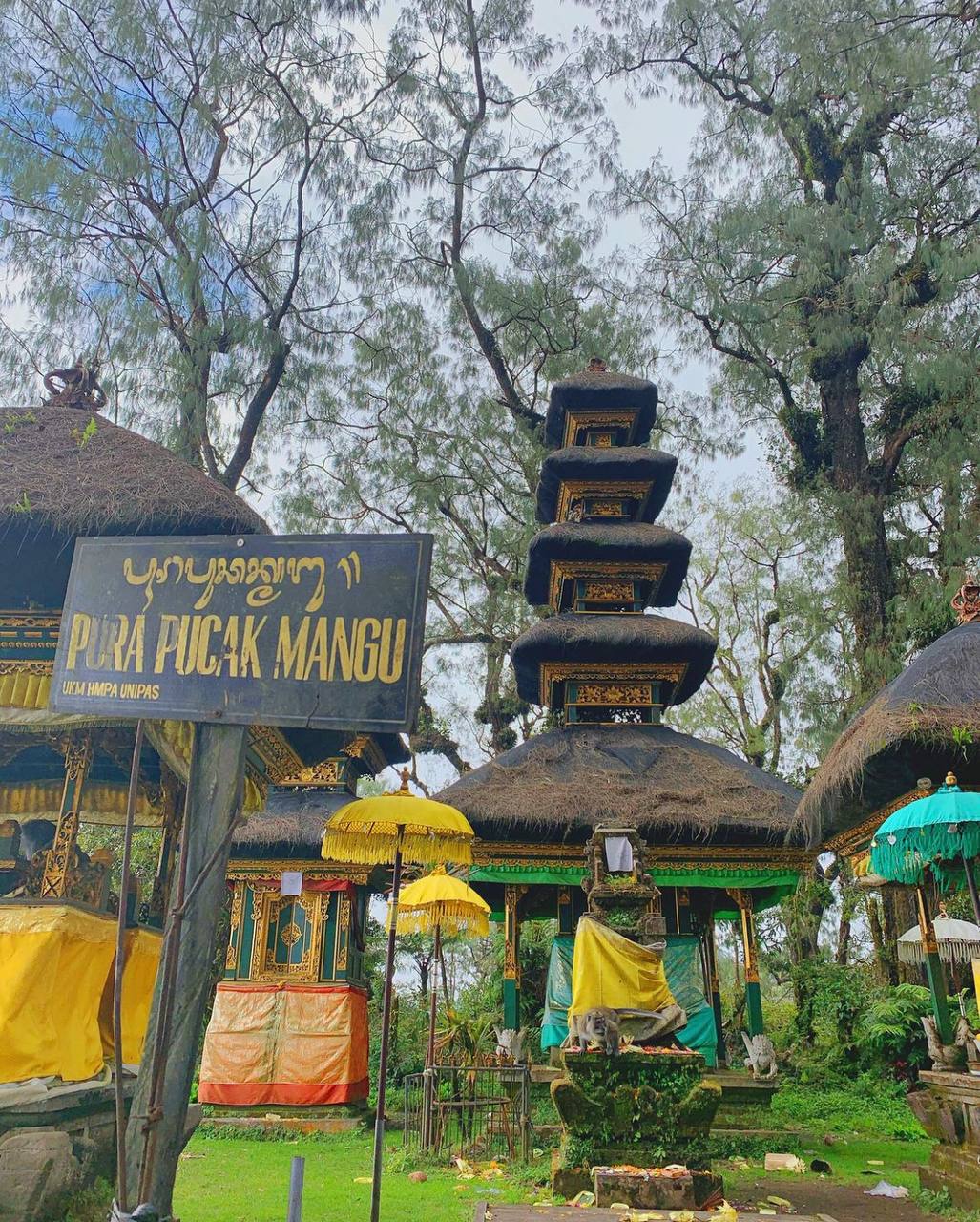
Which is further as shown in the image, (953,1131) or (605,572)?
(605,572)

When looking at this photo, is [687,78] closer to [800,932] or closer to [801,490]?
[801,490]

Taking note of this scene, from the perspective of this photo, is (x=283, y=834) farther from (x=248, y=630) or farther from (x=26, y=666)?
(x=248, y=630)

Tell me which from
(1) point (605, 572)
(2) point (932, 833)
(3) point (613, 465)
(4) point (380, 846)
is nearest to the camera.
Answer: (4) point (380, 846)

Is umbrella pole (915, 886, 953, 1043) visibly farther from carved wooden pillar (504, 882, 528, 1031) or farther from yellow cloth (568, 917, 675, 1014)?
carved wooden pillar (504, 882, 528, 1031)

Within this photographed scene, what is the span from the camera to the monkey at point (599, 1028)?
7523 millimetres

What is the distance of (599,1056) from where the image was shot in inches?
295

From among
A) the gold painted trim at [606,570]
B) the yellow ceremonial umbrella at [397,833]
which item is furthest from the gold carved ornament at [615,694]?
the yellow ceremonial umbrella at [397,833]

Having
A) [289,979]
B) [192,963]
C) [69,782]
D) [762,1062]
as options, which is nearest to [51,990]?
[69,782]

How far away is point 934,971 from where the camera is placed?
8.98 meters

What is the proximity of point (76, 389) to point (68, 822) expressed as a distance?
11.5 feet

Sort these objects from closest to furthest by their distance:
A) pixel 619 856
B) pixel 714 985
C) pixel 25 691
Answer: pixel 25 691 < pixel 619 856 < pixel 714 985

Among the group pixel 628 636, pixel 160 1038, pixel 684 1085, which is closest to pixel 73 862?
pixel 160 1038

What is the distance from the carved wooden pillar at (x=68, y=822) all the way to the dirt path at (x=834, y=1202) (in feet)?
18.7

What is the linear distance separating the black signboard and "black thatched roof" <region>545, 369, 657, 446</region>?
1423cm
